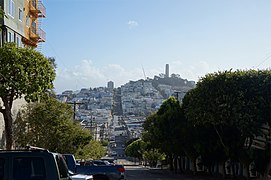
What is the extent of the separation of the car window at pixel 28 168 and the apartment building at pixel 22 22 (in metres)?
22.7

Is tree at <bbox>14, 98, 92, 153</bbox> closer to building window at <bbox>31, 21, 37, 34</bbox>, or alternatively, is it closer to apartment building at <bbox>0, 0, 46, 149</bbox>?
apartment building at <bbox>0, 0, 46, 149</bbox>

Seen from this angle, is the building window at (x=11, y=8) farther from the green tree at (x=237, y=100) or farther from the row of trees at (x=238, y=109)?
the green tree at (x=237, y=100)

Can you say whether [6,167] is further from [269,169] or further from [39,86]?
[269,169]

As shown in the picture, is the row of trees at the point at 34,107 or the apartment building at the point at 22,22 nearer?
the row of trees at the point at 34,107

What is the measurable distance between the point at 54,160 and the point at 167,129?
43.8 metres

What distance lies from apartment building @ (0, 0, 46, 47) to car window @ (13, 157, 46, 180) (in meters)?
22.7

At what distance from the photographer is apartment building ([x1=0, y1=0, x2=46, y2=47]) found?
37.9m

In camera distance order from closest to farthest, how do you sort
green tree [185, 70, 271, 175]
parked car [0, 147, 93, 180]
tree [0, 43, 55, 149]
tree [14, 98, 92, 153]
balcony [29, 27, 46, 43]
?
parked car [0, 147, 93, 180]
tree [0, 43, 55, 149]
green tree [185, 70, 271, 175]
tree [14, 98, 92, 153]
balcony [29, 27, 46, 43]

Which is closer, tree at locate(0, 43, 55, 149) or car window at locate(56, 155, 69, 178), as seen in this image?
car window at locate(56, 155, 69, 178)

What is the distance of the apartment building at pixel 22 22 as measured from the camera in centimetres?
3788

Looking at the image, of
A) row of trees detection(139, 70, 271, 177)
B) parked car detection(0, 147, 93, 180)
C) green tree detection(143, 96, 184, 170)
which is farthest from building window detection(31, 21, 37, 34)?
parked car detection(0, 147, 93, 180)

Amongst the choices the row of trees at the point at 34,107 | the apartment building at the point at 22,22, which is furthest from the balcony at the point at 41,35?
the row of trees at the point at 34,107

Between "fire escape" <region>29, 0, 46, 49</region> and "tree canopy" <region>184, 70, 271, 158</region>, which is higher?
"fire escape" <region>29, 0, 46, 49</region>

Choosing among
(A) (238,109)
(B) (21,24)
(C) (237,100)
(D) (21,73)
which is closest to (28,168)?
(D) (21,73)
